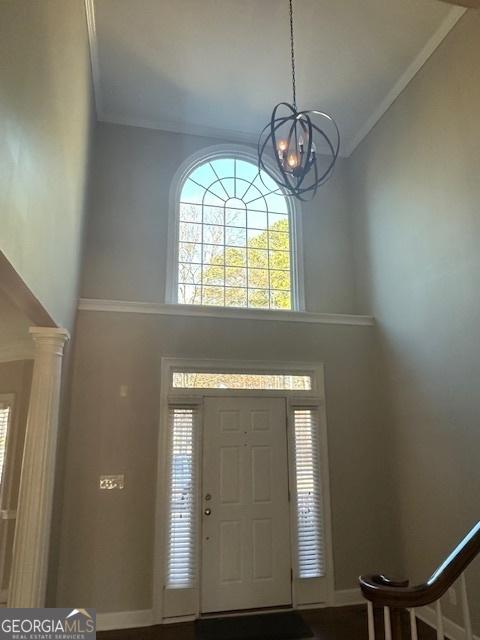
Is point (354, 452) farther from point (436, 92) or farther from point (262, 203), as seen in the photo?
point (436, 92)

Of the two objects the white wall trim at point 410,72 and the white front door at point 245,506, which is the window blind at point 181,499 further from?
the white wall trim at point 410,72

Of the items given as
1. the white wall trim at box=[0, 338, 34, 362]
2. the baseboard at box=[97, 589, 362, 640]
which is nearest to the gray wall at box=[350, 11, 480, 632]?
the baseboard at box=[97, 589, 362, 640]

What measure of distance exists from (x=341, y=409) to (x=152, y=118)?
4.09 m

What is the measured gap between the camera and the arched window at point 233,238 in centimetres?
494

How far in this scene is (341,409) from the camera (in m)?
4.62

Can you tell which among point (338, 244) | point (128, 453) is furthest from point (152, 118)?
point (128, 453)

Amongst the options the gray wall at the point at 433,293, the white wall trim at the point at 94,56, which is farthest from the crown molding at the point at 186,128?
the gray wall at the point at 433,293

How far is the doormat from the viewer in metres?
3.52

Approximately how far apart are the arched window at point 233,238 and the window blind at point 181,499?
141 cm

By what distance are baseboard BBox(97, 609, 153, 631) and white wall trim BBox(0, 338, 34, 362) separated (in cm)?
270

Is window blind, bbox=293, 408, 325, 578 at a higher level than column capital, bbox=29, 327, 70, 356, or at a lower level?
lower

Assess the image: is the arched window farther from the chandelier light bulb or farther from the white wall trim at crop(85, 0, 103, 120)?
the chandelier light bulb

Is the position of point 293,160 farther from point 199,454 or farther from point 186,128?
point 199,454

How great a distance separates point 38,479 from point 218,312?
232cm
